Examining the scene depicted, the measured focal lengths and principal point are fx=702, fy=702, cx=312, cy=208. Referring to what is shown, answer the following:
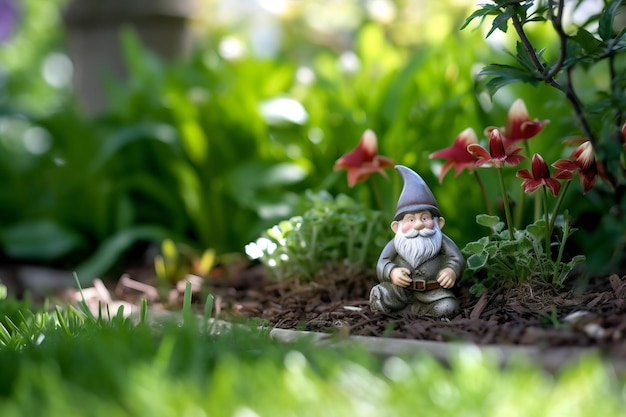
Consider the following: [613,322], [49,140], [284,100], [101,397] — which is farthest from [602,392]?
[49,140]

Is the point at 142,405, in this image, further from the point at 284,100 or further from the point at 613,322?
the point at 284,100

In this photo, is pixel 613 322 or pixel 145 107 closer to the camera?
pixel 613 322

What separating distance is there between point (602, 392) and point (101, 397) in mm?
973

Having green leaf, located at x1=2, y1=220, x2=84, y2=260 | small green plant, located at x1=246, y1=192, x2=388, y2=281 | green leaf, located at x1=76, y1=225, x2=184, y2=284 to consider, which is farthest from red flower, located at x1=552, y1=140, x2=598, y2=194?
green leaf, located at x1=2, y1=220, x2=84, y2=260

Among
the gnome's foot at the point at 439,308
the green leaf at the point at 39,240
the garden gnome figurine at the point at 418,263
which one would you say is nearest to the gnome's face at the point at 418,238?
the garden gnome figurine at the point at 418,263

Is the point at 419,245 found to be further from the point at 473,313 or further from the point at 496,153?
the point at 496,153

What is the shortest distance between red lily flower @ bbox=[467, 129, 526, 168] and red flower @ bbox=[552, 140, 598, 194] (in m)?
0.13

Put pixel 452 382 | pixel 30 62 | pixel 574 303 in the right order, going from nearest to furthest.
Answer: pixel 452 382
pixel 574 303
pixel 30 62

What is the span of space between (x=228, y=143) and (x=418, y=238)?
1.91 m

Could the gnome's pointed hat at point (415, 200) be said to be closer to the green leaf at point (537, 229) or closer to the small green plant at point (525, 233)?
the small green plant at point (525, 233)

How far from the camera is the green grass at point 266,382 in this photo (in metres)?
1.26

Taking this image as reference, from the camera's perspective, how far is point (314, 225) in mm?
2455

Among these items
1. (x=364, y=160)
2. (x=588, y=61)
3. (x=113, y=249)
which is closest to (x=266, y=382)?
(x=364, y=160)

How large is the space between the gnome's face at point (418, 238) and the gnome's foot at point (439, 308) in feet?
0.43
